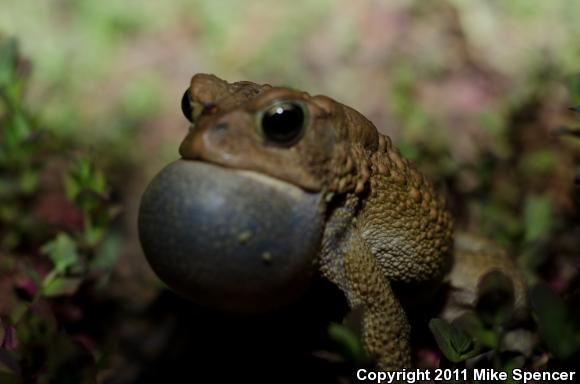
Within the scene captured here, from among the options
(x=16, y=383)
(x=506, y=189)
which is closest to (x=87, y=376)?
(x=16, y=383)

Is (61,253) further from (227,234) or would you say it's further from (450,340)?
(450,340)

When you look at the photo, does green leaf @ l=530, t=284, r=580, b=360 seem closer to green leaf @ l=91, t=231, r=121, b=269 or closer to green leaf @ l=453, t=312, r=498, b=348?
green leaf @ l=453, t=312, r=498, b=348

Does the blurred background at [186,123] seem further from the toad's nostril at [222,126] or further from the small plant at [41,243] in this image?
the toad's nostril at [222,126]

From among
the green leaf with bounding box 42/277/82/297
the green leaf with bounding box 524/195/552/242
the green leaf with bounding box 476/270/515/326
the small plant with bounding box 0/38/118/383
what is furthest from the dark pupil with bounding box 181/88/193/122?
the green leaf with bounding box 524/195/552/242

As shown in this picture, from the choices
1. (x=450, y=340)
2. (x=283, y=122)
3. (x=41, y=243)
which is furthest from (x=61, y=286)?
(x=450, y=340)

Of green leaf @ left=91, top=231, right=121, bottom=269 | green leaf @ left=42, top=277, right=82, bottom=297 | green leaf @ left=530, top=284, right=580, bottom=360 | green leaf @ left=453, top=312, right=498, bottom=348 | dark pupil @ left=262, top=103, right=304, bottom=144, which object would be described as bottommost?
green leaf @ left=42, top=277, right=82, bottom=297

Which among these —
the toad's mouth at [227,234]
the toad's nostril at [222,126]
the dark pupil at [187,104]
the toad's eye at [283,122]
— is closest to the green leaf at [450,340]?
the toad's mouth at [227,234]

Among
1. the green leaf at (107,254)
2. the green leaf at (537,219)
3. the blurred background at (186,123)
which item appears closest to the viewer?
the blurred background at (186,123)
